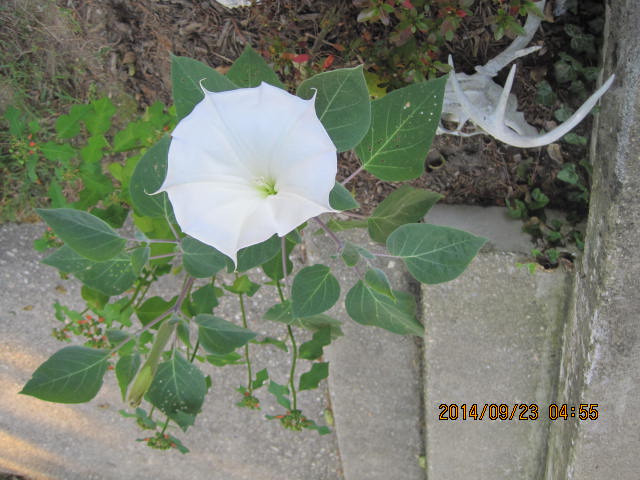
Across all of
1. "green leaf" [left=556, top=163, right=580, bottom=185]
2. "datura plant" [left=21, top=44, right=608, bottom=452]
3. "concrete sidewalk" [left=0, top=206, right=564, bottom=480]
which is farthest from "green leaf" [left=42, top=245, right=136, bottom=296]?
"green leaf" [left=556, top=163, right=580, bottom=185]

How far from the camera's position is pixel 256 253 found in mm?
1112

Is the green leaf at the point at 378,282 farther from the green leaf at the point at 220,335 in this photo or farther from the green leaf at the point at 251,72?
the green leaf at the point at 251,72

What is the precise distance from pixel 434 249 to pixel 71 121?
41.7 inches

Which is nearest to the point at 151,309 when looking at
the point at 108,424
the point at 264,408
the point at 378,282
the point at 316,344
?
the point at 316,344

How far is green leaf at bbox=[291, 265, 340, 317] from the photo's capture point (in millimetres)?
1146

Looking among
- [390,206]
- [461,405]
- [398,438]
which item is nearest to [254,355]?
[398,438]

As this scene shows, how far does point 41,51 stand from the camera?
200 centimetres

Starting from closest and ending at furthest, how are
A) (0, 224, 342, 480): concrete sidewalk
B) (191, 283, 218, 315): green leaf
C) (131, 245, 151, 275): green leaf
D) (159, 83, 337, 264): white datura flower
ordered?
(159, 83, 337, 264): white datura flower < (131, 245, 151, 275): green leaf < (191, 283, 218, 315): green leaf < (0, 224, 342, 480): concrete sidewalk

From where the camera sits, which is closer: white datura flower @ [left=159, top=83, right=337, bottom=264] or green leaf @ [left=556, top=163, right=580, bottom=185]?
white datura flower @ [left=159, top=83, right=337, bottom=264]

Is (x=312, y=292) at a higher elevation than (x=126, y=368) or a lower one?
higher

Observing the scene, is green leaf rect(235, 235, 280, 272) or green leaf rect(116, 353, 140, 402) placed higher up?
green leaf rect(235, 235, 280, 272)

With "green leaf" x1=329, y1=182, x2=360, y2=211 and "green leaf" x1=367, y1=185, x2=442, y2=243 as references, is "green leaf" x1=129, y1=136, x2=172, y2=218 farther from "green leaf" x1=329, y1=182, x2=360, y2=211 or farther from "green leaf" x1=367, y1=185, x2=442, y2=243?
"green leaf" x1=367, y1=185, x2=442, y2=243
